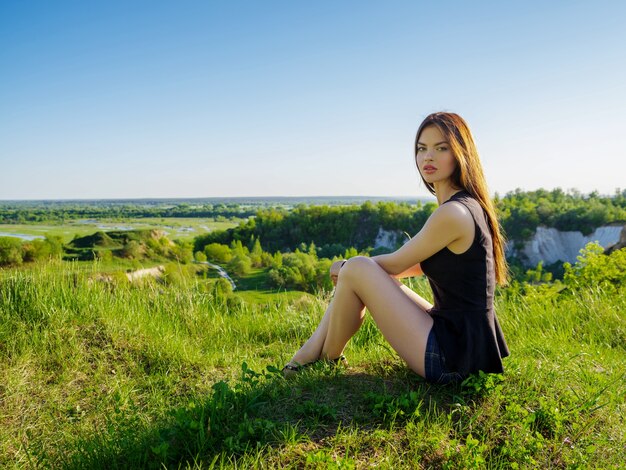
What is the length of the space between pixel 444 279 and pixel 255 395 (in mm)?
1252

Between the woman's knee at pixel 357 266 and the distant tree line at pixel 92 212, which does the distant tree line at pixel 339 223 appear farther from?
the woman's knee at pixel 357 266

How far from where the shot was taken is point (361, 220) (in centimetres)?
7806

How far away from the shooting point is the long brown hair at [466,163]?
8.77 feet

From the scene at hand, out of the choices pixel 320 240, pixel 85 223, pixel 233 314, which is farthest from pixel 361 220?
pixel 233 314

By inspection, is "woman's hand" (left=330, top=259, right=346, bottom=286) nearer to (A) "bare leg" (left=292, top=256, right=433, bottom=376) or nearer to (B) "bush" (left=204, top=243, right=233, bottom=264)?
(A) "bare leg" (left=292, top=256, right=433, bottom=376)

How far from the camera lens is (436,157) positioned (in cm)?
273

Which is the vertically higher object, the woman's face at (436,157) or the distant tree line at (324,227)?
the woman's face at (436,157)

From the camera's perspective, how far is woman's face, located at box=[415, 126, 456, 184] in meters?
2.72

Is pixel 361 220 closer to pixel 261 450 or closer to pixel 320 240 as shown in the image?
pixel 320 240

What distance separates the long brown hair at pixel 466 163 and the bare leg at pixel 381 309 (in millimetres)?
701

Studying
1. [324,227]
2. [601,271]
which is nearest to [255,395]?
[601,271]

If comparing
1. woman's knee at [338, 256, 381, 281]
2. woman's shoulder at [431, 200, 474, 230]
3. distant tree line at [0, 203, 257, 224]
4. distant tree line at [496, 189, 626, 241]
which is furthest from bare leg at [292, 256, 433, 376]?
distant tree line at [496, 189, 626, 241]

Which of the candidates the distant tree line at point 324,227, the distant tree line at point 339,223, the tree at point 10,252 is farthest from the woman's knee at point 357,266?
the distant tree line at point 324,227

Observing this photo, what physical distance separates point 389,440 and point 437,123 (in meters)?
1.82
